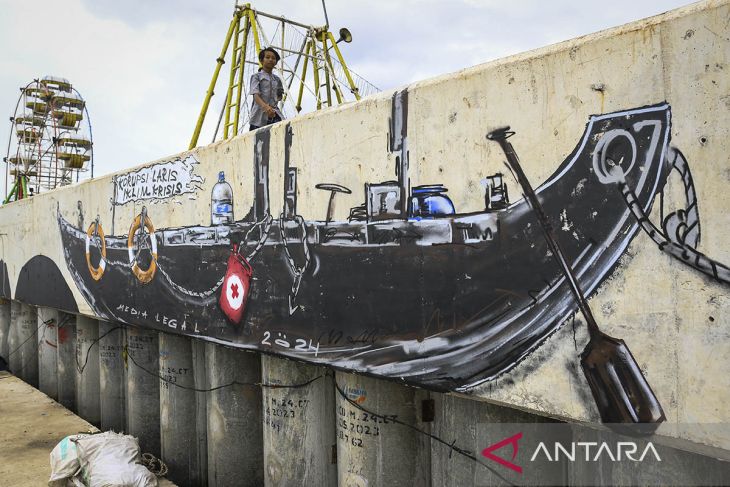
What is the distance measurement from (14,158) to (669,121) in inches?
1252

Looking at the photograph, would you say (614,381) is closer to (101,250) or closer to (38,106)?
(101,250)

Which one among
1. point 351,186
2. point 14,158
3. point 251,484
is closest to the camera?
point 351,186

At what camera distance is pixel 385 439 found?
464 centimetres

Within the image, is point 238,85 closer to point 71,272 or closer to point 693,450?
point 71,272

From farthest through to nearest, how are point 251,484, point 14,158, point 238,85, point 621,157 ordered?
1. point 14,158
2. point 238,85
3. point 251,484
4. point 621,157

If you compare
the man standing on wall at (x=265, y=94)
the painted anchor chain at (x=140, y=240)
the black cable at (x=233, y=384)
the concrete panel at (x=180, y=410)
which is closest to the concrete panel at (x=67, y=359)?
the black cable at (x=233, y=384)

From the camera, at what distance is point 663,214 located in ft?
8.73

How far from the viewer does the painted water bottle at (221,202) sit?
5.70 m

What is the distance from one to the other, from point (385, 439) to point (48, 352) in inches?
427

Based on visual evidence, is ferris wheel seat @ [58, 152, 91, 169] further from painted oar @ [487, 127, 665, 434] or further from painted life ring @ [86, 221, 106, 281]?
painted oar @ [487, 127, 665, 434]

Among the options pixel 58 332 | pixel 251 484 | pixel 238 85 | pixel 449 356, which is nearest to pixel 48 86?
pixel 58 332

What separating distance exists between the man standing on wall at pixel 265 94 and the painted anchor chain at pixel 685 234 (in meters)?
5.02

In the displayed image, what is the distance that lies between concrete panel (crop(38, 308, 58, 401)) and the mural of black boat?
24.9 feet

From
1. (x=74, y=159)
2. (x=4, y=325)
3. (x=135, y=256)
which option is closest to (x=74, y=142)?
(x=74, y=159)
